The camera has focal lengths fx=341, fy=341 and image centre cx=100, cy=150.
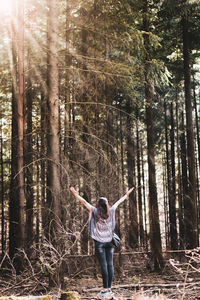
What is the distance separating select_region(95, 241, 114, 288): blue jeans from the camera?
6457 millimetres

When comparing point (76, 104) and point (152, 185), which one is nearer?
point (76, 104)

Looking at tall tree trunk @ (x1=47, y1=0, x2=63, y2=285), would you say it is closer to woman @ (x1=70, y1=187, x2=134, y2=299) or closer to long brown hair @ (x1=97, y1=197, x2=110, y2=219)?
woman @ (x1=70, y1=187, x2=134, y2=299)

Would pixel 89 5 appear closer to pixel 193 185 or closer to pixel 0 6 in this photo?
pixel 0 6

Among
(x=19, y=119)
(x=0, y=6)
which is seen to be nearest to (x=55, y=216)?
(x=19, y=119)

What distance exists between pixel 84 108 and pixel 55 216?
5038mm

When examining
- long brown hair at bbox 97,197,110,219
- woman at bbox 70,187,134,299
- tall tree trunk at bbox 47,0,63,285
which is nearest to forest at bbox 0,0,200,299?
tall tree trunk at bbox 47,0,63,285

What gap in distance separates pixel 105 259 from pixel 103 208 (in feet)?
3.25

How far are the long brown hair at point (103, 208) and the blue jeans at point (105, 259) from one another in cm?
52

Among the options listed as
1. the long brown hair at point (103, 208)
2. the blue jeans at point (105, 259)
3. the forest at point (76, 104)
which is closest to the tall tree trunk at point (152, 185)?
the forest at point (76, 104)

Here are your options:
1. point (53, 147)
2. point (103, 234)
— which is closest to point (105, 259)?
point (103, 234)

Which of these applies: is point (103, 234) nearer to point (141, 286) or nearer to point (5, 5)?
point (141, 286)

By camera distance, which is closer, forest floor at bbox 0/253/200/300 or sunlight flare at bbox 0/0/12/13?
forest floor at bbox 0/253/200/300

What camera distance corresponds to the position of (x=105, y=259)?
6.51 metres

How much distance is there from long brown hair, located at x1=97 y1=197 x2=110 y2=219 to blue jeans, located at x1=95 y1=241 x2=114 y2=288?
1.71 feet
